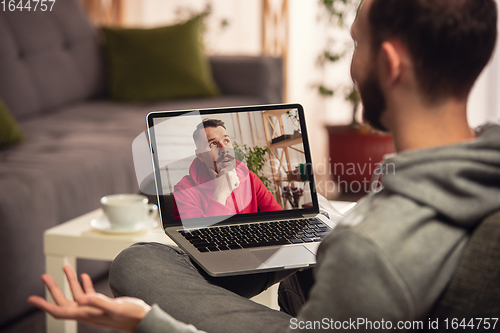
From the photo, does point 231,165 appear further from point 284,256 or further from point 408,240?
point 408,240

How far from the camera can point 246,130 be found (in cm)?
95

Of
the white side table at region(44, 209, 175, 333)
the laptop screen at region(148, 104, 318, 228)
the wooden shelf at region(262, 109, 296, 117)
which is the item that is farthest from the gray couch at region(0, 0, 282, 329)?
the wooden shelf at region(262, 109, 296, 117)

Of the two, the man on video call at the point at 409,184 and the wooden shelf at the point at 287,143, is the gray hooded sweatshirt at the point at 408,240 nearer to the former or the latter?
the man on video call at the point at 409,184

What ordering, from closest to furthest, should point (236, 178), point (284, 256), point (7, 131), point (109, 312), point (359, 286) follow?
1. point (359, 286)
2. point (109, 312)
3. point (284, 256)
4. point (236, 178)
5. point (7, 131)

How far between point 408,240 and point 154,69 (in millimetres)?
2448

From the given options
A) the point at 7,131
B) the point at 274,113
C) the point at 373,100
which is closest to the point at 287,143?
the point at 274,113

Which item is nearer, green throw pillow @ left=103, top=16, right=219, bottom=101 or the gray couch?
the gray couch

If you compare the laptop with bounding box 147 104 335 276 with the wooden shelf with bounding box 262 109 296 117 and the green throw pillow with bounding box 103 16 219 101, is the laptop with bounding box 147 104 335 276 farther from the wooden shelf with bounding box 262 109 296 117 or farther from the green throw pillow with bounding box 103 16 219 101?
the green throw pillow with bounding box 103 16 219 101

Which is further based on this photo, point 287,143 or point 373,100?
point 287,143

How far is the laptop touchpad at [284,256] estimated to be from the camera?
2.64 feet

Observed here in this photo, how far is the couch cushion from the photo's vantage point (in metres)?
2.27

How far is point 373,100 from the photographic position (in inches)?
23.2

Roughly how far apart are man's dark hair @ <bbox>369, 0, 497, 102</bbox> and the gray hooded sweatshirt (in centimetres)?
7

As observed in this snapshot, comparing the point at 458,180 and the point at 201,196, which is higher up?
the point at 458,180
